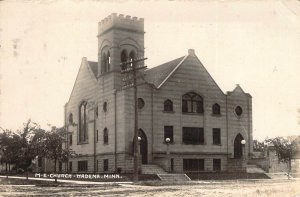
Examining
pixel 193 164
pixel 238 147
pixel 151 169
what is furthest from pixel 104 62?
pixel 238 147

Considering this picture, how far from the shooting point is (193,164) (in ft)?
148

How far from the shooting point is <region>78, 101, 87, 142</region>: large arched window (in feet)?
166

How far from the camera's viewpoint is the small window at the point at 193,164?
4459cm

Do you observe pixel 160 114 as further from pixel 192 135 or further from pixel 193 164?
pixel 193 164

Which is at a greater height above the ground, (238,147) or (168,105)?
(168,105)

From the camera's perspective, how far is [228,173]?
4197cm

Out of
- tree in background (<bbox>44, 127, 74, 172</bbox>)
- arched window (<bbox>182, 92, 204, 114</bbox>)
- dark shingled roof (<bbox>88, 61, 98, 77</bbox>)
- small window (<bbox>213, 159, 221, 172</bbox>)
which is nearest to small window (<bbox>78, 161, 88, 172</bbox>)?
dark shingled roof (<bbox>88, 61, 98, 77</bbox>)

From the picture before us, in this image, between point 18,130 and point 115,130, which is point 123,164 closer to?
point 115,130

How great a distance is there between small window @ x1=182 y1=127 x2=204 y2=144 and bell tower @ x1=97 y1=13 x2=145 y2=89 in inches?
280

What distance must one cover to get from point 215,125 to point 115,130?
378 inches

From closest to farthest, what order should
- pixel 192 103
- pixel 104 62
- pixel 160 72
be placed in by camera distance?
pixel 192 103, pixel 104 62, pixel 160 72

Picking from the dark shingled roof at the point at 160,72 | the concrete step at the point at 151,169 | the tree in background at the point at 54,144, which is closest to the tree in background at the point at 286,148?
the dark shingled roof at the point at 160,72

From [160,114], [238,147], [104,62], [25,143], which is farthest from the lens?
[238,147]

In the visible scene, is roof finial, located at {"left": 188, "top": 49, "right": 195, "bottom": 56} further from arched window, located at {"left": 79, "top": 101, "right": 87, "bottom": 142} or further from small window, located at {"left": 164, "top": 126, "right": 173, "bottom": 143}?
arched window, located at {"left": 79, "top": 101, "right": 87, "bottom": 142}
